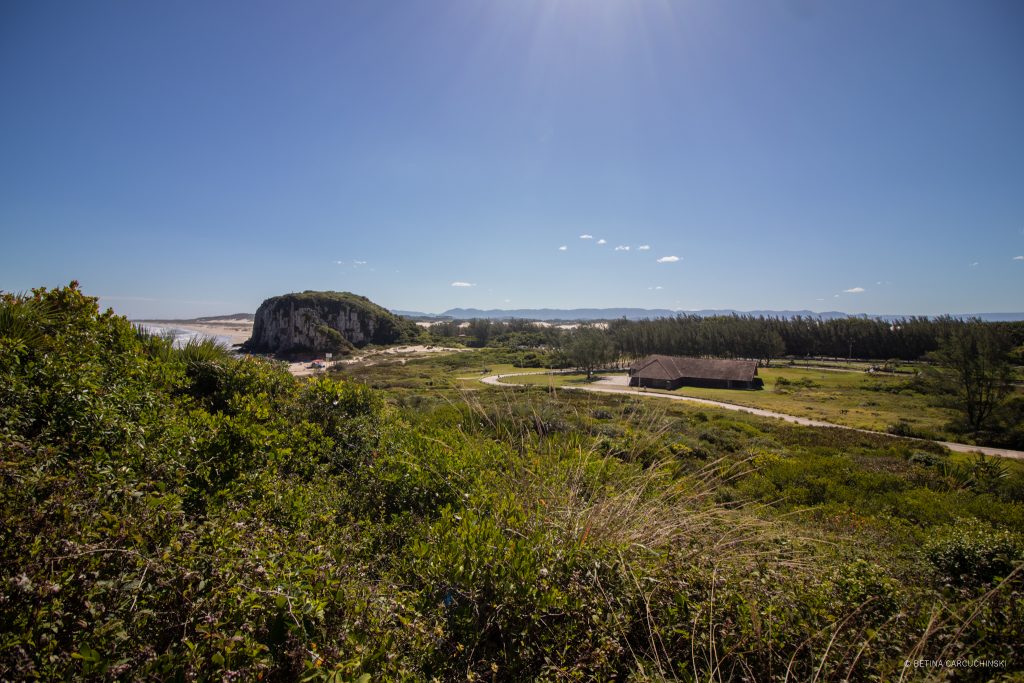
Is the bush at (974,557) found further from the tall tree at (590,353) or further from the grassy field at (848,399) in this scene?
the tall tree at (590,353)

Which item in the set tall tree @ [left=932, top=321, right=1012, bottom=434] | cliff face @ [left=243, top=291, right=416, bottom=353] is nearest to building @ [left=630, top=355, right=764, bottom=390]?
tall tree @ [left=932, top=321, right=1012, bottom=434]

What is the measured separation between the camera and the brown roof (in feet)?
185

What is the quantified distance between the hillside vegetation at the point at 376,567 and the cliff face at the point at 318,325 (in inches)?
4429

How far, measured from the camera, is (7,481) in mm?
2412

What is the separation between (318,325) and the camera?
114 meters

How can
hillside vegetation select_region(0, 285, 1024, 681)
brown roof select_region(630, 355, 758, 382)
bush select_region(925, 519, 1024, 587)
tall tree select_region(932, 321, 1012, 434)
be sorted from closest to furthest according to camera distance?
1. hillside vegetation select_region(0, 285, 1024, 681)
2. bush select_region(925, 519, 1024, 587)
3. tall tree select_region(932, 321, 1012, 434)
4. brown roof select_region(630, 355, 758, 382)

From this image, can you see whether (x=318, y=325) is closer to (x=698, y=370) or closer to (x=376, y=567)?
(x=698, y=370)

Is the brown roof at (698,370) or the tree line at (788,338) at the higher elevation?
the tree line at (788,338)

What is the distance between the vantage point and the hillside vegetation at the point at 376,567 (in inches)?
74.0

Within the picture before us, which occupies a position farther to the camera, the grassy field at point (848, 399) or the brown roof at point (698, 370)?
the brown roof at point (698, 370)

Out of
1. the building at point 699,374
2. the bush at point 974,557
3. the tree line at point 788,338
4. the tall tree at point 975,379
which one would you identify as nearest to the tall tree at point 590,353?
the tree line at point 788,338

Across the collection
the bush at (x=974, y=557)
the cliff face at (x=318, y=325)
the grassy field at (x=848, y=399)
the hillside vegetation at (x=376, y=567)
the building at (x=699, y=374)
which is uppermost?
the cliff face at (x=318, y=325)

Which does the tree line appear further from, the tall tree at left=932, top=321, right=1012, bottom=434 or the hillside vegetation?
the hillside vegetation

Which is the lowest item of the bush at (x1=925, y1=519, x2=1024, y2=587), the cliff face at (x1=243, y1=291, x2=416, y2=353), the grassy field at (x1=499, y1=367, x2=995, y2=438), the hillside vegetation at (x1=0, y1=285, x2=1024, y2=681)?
the grassy field at (x1=499, y1=367, x2=995, y2=438)
